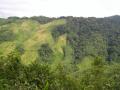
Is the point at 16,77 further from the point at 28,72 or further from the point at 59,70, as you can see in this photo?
the point at 59,70

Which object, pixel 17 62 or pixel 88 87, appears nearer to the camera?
pixel 88 87

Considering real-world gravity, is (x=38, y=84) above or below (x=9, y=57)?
below

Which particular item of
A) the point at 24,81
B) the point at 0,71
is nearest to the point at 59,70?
the point at 24,81

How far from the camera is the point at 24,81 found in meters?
94.5

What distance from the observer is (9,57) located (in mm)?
93188

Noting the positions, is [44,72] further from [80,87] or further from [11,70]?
[80,87]

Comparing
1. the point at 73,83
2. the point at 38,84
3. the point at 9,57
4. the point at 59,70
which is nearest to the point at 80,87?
the point at 73,83

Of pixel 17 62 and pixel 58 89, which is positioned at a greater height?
pixel 17 62

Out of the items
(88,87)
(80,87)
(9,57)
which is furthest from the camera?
(9,57)

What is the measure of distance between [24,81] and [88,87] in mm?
23179

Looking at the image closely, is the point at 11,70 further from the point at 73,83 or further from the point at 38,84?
the point at 73,83

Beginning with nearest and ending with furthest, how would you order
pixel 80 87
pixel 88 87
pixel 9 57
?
pixel 88 87, pixel 80 87, pixel 9 57

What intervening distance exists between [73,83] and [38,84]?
1355 cm

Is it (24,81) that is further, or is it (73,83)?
(24,81)
